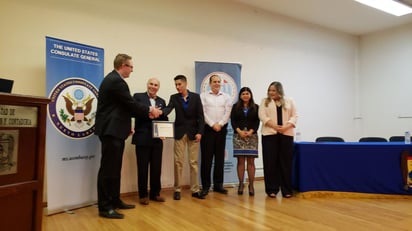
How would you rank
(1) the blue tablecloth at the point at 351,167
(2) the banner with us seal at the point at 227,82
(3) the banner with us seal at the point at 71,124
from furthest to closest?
(2) the banner with us seal at the point at 227,82, (1) the blue tablecloth at the point at 351,167, (3) the banner with us seal at the point at 71,124

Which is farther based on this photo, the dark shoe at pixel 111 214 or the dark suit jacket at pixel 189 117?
the dark suit jacket at pixel 189 117

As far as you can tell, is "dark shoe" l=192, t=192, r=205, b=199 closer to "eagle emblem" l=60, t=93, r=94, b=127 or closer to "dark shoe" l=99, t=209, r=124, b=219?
"dark shoe" l=99, t=209, r=124, b=219

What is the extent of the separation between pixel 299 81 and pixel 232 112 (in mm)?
2507

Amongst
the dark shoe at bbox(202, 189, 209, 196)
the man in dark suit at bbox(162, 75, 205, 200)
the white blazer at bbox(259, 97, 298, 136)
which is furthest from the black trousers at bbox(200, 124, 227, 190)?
the white blazer at bbox(259, 97, 298, 136)

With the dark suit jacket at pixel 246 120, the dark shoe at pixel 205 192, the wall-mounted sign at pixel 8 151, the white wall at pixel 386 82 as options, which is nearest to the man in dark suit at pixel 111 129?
the dark shoe at pixel 205 192

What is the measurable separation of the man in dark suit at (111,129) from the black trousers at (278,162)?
1.77 m

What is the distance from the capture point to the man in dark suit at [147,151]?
3.44 metres

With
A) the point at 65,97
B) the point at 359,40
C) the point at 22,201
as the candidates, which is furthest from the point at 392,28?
the point at 22,201

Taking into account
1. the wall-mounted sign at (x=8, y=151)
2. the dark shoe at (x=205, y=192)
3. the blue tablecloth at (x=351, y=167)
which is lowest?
the dark shoe at (x=205, y=192)

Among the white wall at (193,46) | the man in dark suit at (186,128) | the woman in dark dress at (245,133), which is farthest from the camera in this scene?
the woman in dark dress at (245,133)

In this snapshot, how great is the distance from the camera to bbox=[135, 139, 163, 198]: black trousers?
3.45m

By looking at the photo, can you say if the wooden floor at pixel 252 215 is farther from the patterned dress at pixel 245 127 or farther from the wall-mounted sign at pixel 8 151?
the wall-mounted sign at pixel 8 151

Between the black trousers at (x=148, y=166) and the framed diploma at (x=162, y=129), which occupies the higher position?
the framed diploma at (x=162, y=129)

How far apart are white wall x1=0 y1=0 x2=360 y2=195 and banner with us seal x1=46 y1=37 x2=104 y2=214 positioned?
1.19 feet
